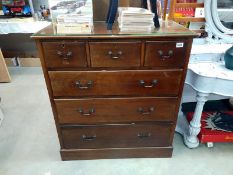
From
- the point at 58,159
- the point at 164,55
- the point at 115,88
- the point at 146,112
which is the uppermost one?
the point at 164,55

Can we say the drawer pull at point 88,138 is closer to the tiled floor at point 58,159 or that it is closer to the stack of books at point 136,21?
the tiled floor at point 58,159

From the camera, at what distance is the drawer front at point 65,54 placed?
1.02 m

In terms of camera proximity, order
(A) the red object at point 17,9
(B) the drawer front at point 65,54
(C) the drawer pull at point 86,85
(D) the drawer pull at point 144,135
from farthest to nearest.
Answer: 1. (A) the red object at point 17,9
2. (D) the drawer pull at point 144,135
3. (C) the drawer pull at point 86,85
4. (B) the drawer front at point 65,54

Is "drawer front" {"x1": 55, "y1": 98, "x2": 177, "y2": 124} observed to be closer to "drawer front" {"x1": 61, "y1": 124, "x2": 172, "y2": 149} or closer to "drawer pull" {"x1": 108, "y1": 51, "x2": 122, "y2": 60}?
"drawer front" {"x1": 61, "y1": 124, "x2": 172, "y2": 149}

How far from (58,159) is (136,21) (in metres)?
1.16

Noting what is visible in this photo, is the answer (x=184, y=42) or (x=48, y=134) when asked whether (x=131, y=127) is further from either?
(x=48, y=134)

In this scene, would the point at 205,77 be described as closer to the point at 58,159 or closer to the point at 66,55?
the point at 66,55

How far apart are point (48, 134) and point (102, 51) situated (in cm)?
107

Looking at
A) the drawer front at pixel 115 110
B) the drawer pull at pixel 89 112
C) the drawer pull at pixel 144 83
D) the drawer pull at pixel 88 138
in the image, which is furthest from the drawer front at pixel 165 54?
the drawer pull at pixel 88 138

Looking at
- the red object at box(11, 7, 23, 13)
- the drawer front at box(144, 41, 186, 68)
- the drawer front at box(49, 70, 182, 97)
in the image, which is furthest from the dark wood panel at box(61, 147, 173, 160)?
the red object at box(11, 7, 23, 13)

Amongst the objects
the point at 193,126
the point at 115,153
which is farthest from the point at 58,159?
the point at 193,126

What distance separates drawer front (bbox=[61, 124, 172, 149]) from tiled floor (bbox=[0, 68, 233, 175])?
15 centimetres

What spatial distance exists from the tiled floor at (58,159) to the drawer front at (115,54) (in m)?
0.80

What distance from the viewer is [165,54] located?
3.52ft
